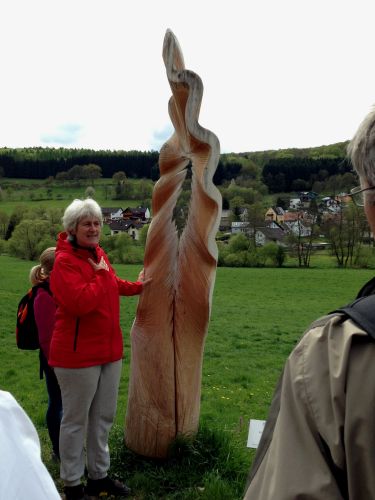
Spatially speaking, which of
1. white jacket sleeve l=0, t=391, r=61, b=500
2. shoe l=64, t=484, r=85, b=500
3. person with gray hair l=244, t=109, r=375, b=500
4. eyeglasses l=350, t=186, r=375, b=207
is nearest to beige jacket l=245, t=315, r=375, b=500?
person with gray hair l=244, t=109, r=375, b=500

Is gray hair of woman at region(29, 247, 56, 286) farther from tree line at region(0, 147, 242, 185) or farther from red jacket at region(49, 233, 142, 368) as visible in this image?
tree line at region(0, 147, 242, 185)

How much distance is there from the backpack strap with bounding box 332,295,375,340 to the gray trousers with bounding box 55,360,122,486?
281 cm

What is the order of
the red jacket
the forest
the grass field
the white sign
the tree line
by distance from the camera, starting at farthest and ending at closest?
the tree line < the forest < the grass field < the red jacket < the white sign

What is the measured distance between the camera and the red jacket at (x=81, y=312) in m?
3.48

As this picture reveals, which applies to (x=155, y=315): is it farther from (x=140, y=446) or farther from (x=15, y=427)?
(x=15, y=427)

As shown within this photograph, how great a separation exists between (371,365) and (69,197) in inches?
2615

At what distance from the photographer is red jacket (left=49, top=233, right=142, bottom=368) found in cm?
348

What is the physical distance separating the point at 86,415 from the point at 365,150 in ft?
10.3

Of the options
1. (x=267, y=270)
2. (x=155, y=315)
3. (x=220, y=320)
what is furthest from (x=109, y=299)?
(x=267, y=270)

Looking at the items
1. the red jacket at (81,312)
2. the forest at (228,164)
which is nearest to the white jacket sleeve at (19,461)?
the red jacket at (81,312)

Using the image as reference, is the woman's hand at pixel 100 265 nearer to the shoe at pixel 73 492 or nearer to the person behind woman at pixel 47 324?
the person behind woman at pixel 47 324

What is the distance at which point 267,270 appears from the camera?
94.1 ft

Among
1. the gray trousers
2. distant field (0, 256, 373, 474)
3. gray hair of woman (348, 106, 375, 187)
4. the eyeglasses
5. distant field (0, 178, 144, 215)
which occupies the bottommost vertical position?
distant field (0, 256, 373, 474)

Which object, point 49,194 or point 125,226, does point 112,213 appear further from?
point 49,194
